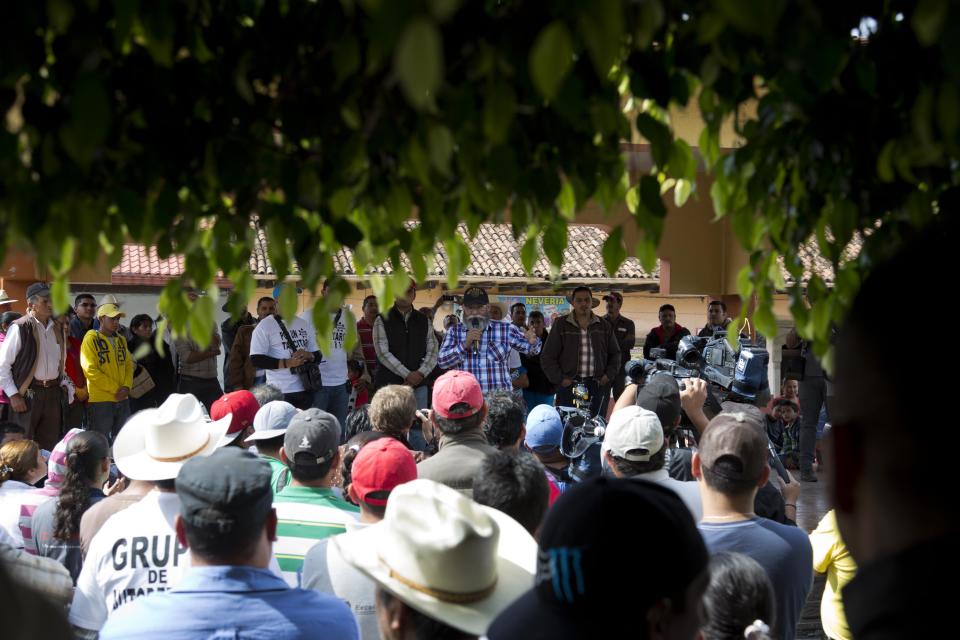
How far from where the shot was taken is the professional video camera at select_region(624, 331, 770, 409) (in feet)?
25.0

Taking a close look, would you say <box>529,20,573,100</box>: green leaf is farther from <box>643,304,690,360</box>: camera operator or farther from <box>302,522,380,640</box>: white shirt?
<box>643,304,690,360</box>: camera operator

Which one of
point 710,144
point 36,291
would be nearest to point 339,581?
point 710,144

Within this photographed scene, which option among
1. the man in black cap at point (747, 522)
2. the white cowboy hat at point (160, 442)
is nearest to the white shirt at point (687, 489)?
the man in black cap at point (747, 522)

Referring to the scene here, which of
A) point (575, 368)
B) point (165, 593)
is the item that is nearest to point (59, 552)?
point (165, 593)

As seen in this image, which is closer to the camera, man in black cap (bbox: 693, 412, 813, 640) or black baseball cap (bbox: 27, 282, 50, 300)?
man in black cap (bbox: 693, 412, 813, 640)

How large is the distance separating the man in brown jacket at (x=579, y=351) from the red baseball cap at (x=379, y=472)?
23.0 ft

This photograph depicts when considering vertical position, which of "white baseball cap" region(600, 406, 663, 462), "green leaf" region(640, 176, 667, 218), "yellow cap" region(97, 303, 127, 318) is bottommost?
"white baseball cap" region(600, 406, 663, 462)

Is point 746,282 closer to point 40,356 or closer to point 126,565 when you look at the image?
point 126,565

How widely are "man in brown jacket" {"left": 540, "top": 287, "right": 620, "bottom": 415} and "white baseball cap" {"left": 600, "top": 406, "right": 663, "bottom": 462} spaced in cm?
635

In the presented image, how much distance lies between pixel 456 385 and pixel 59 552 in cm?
214

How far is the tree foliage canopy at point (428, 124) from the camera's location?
1600 millimetres

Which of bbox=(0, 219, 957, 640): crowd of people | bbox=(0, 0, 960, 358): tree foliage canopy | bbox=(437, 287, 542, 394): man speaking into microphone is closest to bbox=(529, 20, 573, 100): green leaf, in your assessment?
bbox=(0, 0, 960, 358): tree foliage canopy

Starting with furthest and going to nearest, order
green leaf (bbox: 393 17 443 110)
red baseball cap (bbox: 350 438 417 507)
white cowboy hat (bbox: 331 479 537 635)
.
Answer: red baseball cap (bbox: 350 438 417 507) < white cowboy hat (bbox: 331 479 537 635) < green leaf (bbox: 393 17 443 110)

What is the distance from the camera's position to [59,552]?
14.9 ft
